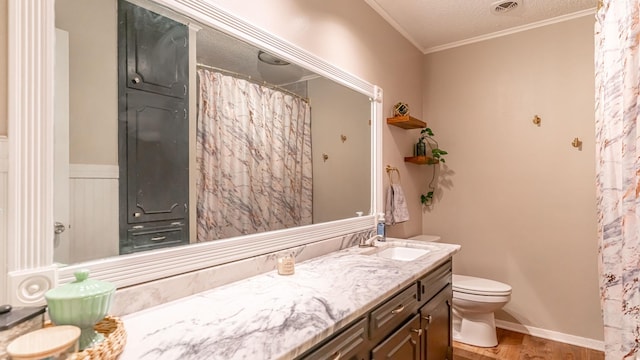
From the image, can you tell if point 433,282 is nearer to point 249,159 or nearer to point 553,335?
point 249,159

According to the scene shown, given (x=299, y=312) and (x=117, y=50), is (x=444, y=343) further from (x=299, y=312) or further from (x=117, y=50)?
(x=117, y=50)

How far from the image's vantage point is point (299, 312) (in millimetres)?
1075

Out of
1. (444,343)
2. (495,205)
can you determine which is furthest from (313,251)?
(495,205)

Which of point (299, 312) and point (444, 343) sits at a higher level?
point (299, 312)

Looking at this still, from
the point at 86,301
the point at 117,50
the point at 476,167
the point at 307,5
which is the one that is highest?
the point at 307,5

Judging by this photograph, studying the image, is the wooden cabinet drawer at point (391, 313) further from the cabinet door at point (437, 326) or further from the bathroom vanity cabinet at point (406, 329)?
the cabinet door at point (437, 326)

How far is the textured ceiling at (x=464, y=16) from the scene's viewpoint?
8.32 ft

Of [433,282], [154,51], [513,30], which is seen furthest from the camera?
[513,30]

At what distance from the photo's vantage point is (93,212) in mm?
1028

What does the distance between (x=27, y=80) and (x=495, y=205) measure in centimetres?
322

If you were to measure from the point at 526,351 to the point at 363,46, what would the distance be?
2600 millimetres

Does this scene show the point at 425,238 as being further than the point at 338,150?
Yes

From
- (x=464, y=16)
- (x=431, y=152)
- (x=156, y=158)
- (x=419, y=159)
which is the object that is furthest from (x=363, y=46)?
(x=156, y=158)

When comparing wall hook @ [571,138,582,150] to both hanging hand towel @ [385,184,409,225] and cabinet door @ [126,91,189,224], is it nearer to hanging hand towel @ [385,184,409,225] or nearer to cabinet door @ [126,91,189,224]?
hanging hand towel @ [385,184,409,225]
